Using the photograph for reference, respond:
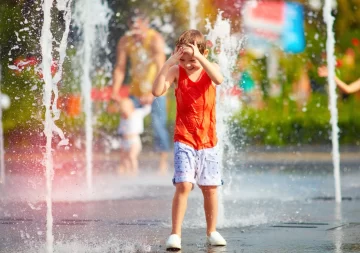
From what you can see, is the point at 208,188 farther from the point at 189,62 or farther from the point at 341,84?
the point at 341,84

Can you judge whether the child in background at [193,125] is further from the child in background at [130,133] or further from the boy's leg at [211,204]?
the child in background at [130,133]

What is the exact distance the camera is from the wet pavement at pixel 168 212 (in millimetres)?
6902

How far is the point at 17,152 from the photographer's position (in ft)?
62.5

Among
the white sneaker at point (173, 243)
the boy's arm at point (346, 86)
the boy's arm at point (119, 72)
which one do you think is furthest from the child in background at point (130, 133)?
the white sneaker at point (173, 243)

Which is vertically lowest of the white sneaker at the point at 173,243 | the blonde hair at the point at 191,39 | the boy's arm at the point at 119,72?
the white sneaker at the point at 173,243

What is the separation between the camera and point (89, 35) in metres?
16.5

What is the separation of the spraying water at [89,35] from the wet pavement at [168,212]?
823mm

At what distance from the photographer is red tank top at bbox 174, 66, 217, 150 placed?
6.68 metres

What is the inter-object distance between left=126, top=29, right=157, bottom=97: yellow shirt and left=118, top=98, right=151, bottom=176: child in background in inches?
8.6

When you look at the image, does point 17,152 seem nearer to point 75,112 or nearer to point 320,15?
point 75,112

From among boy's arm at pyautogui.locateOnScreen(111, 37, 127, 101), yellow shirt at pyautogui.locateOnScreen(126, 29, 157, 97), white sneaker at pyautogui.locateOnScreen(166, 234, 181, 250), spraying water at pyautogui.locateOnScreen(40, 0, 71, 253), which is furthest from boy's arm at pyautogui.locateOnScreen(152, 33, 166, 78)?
white sneaker at pyautogui.locateOnScreen(166, 234, 181, 250)

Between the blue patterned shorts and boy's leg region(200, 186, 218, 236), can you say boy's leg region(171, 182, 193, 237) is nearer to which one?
the blue patterned shorts

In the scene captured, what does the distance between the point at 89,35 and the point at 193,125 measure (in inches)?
394

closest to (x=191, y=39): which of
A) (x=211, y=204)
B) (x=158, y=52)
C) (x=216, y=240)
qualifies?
(x=211, y=204)
